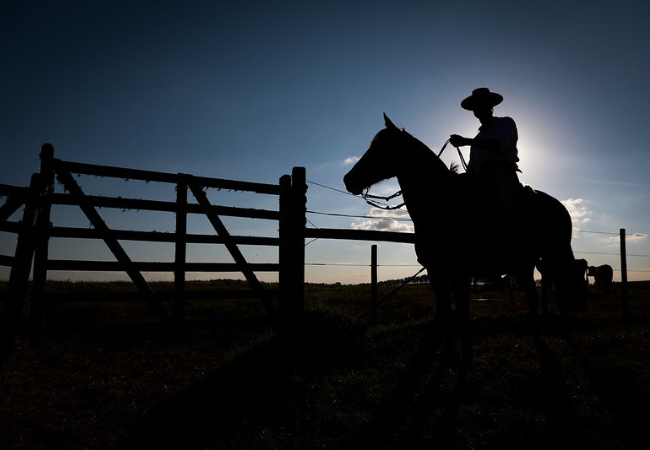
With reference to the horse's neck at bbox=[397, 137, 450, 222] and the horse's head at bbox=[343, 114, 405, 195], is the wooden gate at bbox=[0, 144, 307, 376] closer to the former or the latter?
the horse's head at bbox=[343, 114, 405, 195]

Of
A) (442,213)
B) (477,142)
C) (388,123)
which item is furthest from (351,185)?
(477,142)

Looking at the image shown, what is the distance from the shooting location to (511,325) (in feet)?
24.5

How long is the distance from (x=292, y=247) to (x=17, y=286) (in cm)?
395

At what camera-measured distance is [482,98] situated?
18.1 ft

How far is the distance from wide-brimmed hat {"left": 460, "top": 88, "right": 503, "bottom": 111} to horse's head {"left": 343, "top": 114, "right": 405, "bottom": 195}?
1.27 metres

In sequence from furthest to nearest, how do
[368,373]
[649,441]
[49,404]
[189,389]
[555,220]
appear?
1. [555,220]
2. [368,373]
3. [189,389]
4. [49,404]
5. [649,441]

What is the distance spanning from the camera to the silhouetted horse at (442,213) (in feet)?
15.6

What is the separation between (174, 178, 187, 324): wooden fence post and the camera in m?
6.32

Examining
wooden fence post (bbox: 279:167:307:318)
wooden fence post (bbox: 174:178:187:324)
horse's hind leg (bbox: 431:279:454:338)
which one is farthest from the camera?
wooden fence post (bbox: 279:167:307:318)

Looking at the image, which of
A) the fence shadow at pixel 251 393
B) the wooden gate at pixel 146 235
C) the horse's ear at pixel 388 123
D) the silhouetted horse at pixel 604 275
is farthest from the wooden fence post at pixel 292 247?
the silhouetted horse at pixel 604 275

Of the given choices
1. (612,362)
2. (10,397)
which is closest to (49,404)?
(10,397)

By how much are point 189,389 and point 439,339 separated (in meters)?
3.81

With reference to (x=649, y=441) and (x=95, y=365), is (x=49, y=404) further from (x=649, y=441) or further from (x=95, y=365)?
(x=649, y=441)

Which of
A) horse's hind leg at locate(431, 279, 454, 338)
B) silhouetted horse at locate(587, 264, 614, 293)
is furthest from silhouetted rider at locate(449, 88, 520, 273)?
silhouetted horse at locate(587, 264, 614, 293)
